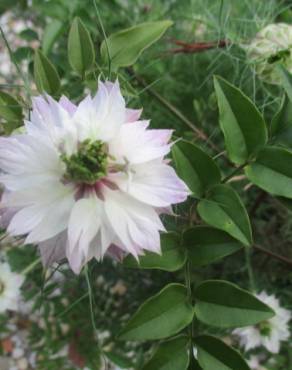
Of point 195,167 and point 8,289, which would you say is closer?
point 195,167

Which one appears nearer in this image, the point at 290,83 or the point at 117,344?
the point at 290,83

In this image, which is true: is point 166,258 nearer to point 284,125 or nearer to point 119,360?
point 284,125

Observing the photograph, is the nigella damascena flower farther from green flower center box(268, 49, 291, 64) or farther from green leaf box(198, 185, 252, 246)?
green flower center box(268, 49, 291, 64)

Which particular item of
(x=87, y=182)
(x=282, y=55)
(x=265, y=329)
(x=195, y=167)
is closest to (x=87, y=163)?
(x=87, y=182)

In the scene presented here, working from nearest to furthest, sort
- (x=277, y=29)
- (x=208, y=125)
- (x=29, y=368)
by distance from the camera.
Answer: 1. (x=277, y=29)
2. (x=208, y=125)
3. (x=29, y=368)

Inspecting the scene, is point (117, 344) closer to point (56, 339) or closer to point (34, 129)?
point (56, 339)

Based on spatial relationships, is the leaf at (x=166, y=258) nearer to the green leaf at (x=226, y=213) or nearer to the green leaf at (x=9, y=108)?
the green leaf at (x=226, y=213)

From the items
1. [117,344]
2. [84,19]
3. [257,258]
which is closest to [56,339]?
[117,344]
